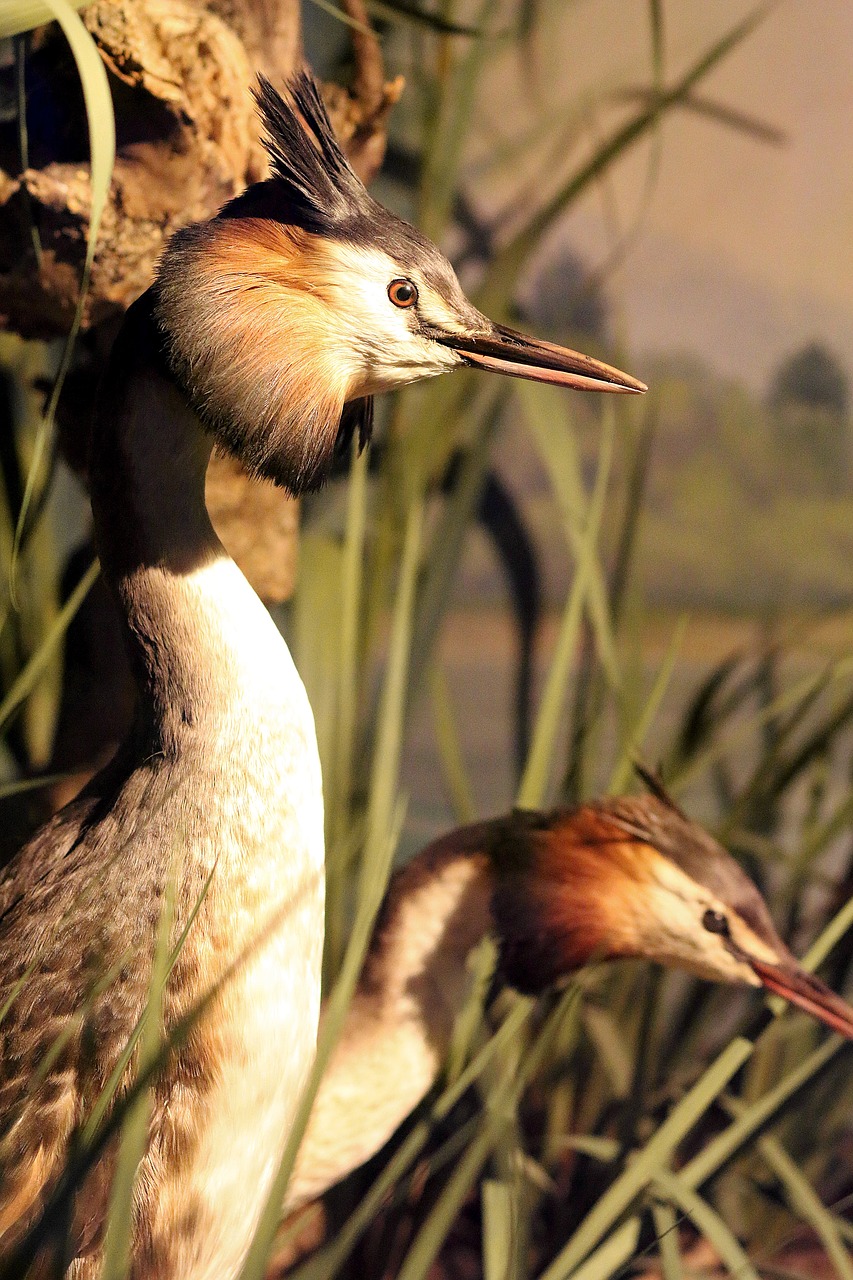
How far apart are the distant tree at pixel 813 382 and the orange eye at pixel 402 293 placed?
4.47 feet

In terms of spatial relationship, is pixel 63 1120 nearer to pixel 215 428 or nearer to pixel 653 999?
pixel 215 428

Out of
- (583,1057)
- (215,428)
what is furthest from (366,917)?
(583,1057)

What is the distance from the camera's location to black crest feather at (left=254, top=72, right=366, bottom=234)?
738mm

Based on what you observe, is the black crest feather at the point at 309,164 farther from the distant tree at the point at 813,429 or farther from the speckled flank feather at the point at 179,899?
the distant tree at the point at 813,429

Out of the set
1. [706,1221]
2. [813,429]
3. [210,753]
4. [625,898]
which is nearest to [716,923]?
[625,898]

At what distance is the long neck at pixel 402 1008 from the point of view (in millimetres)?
1014

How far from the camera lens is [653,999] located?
52.0 inches

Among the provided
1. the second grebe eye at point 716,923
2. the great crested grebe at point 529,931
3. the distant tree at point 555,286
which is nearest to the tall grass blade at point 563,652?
the great crested grebe at point 529,931

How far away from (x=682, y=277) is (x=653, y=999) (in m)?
1.25

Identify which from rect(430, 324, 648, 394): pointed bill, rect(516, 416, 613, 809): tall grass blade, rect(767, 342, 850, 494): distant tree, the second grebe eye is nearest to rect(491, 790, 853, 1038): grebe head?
the second grebe eye

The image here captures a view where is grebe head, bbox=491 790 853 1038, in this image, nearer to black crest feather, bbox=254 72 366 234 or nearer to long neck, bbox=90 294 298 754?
long neck, bbox=90 294 298 754

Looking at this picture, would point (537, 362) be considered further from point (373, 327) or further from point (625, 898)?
point (625, 898)

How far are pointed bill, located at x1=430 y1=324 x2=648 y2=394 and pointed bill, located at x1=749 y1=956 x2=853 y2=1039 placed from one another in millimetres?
560

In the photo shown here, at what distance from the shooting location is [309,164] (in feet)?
2.44
